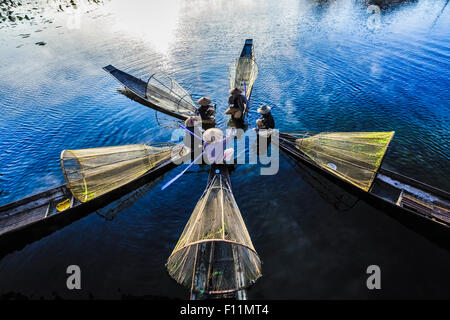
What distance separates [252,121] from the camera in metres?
11.4

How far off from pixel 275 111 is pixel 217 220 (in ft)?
27.4

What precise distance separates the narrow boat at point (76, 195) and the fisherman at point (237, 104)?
4.35 metres

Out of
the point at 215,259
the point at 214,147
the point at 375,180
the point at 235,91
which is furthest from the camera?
the point at 235,91

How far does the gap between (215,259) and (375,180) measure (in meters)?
5.86

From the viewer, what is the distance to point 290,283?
228 inches

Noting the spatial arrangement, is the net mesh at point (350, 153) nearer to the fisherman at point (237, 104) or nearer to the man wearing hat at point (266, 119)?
the man wearing hat at point (266, 119)

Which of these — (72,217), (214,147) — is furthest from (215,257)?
(72,217)

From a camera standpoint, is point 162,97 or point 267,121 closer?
point 267,121

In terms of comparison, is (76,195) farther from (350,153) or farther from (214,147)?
(350,153)

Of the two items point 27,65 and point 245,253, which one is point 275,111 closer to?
point 245,253

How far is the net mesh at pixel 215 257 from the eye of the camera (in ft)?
17.1

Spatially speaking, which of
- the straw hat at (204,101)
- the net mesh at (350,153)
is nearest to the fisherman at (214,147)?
the straw hat at (204,101)

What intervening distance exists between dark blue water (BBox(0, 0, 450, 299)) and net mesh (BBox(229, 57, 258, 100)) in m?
1.12
